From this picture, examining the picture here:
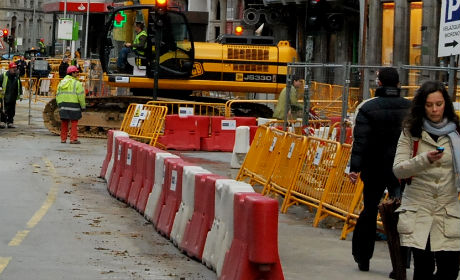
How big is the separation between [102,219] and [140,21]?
707 inches

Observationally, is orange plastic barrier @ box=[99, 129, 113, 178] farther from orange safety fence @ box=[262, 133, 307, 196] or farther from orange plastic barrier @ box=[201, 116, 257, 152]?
orange plastic barrier @ box=[201, 116, 257, 152]

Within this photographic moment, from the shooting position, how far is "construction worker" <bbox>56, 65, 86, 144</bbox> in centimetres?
2861

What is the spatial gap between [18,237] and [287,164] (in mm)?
4772

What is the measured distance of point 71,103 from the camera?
28.7m

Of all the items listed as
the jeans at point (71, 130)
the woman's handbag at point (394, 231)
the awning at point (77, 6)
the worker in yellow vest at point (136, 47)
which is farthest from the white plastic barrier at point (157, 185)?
the awning at point (77, 6)

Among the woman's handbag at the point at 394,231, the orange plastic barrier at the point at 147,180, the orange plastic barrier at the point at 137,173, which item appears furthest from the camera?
the orange plastic barrier at the point at 137,173

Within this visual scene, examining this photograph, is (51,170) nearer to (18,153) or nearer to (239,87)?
(18,153)

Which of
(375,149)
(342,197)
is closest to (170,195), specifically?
(342,197)

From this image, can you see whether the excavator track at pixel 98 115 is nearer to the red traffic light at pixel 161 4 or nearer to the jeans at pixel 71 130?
the jeans at pixel 71 130

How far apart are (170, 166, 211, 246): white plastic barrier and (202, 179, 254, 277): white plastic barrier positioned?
3.21 ft

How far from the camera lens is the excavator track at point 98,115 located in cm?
3228

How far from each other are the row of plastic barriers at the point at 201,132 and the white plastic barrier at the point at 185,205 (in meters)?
15.0

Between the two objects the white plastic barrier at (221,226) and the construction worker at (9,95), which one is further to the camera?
the construction worker at (9,95)

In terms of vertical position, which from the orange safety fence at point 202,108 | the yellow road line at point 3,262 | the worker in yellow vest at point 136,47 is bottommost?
the yellow road line at point 3,262
